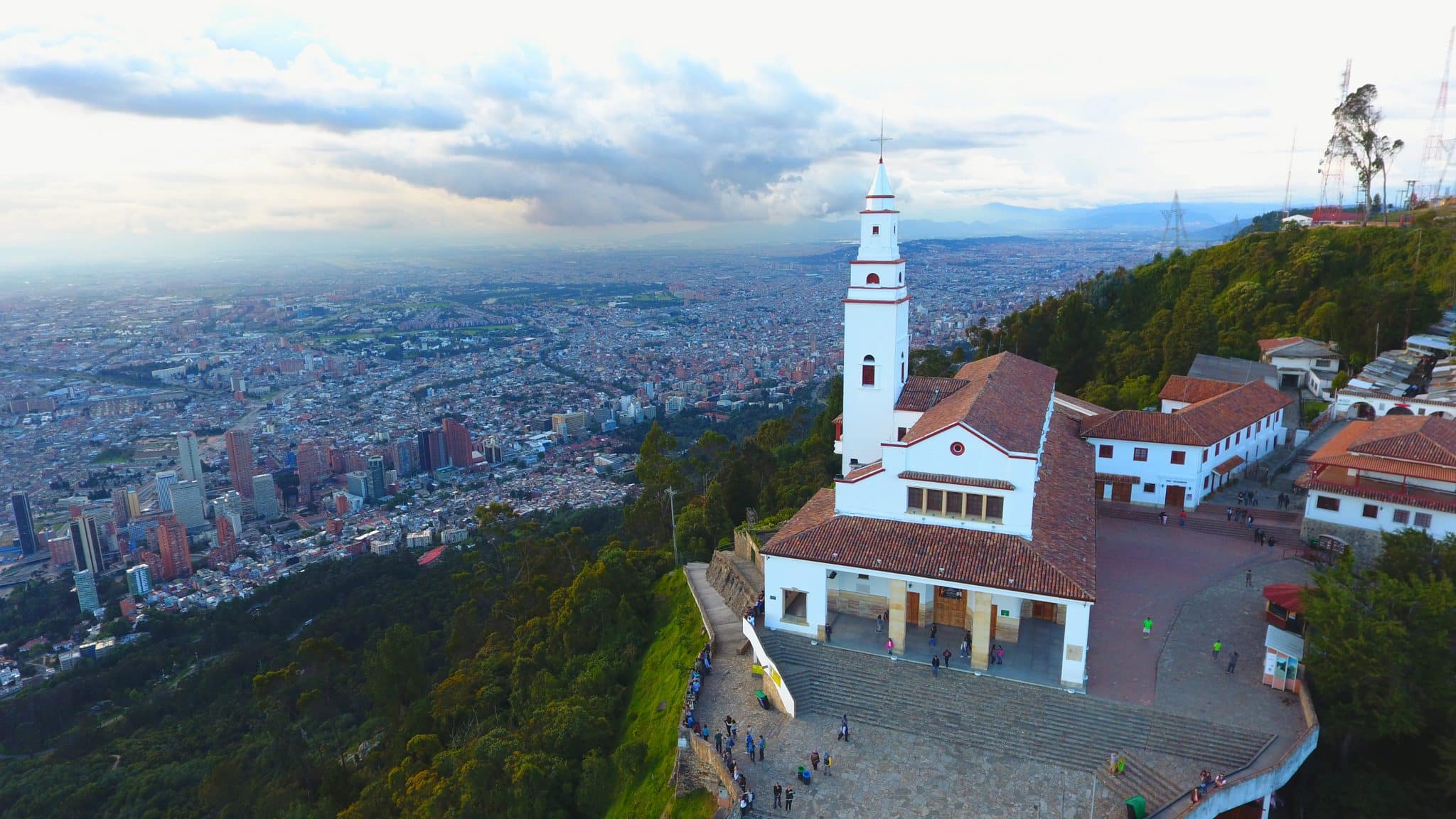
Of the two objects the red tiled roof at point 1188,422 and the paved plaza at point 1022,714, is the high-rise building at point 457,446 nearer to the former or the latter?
the paved plaza at point 1022,714

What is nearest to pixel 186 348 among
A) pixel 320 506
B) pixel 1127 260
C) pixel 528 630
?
pixel 320 506

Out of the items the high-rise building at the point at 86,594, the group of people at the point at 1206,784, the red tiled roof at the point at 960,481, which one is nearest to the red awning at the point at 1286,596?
the group of people at the point at 1206,784

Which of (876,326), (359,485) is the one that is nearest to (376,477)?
(359,485)

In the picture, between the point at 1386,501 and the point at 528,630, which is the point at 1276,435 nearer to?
the point at 1386,501

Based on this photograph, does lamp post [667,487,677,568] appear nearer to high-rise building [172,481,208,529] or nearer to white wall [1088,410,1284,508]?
white wall [1088,410,1284,508]

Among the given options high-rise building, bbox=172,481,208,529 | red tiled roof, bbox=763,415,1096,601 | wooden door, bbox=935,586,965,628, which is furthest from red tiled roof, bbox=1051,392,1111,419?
high-rise building, bbox=172,481,208,529

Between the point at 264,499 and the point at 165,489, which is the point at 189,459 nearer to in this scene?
the point at 165,489
